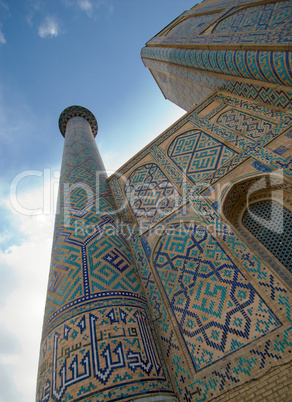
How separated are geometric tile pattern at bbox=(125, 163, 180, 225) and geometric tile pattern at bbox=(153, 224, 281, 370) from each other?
1.70ft

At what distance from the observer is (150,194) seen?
3.83 m

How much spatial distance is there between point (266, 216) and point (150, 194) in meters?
1.64

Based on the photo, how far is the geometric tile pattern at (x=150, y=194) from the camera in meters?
3.46

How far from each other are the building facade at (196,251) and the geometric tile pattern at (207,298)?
0.4 inches

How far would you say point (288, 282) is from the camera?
223 centimetres

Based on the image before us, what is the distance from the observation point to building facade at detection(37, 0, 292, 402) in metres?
1.90

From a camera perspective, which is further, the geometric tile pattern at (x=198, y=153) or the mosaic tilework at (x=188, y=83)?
the mosaic tilework at (x=188, y=83)

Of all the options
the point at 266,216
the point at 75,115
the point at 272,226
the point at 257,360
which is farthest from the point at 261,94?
the point at 75,115

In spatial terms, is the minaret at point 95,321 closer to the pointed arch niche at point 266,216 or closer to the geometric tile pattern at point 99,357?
the geometric tile pattern at point 99,357

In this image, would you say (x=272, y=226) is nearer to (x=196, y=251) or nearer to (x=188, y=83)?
(x=196, y=251)

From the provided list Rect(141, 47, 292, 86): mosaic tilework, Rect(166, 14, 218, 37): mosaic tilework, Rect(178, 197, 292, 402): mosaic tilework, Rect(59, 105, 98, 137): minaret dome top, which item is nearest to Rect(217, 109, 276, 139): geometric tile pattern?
Rect(141, 47, 292, 86): mosaic tilework

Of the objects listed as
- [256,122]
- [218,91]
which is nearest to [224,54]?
[218,91]

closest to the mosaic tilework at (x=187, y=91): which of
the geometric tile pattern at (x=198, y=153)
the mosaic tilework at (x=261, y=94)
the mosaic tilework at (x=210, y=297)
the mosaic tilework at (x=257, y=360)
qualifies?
the mosaic tilework at (x=261, y=94)

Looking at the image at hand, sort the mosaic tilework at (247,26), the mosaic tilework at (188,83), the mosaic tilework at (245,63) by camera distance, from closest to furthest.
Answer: the mosaic tilework at (245,63), the mosaic tilework at (247,26), the mosaic tilework at (188,83)
